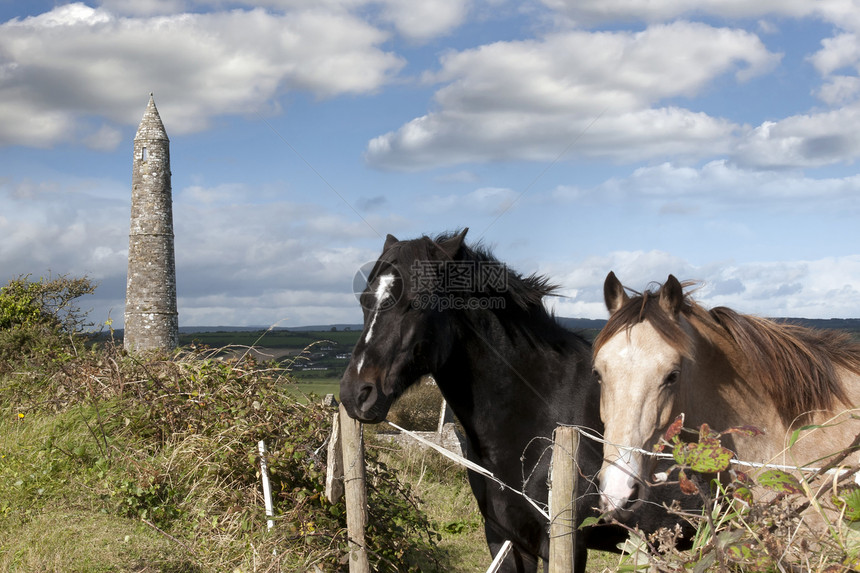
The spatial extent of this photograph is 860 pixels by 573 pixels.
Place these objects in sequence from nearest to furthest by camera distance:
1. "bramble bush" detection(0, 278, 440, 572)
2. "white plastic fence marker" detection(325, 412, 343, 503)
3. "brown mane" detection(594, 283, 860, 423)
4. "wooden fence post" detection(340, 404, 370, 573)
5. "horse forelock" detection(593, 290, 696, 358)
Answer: "horse forelock" detection(593, 290, 696, 358)
"brown mane" detection(594, 283, 860, 423)
"wooden fence post" detection(340, 404, 370, 573)
"white plastic fence marker" detection(325, 412, 343, 503)
"bramble bush" detection(0, 278, 440, 572)

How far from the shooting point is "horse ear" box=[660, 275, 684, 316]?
9.75 feet

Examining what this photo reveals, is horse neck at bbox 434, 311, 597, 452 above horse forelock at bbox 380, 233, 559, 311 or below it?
below

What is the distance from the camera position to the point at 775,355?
3.09 m

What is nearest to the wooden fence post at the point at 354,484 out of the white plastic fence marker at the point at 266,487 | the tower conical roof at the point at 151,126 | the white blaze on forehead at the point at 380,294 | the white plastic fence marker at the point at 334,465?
the white plastic fence marker at the point at 334,465

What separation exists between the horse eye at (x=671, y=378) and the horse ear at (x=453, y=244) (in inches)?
63.1

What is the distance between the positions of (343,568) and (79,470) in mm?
2741

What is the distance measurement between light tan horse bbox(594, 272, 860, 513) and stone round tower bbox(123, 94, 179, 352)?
44.7 ft

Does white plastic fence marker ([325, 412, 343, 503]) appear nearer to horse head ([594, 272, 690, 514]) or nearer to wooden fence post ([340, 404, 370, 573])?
wooden fence post ([340, 404, 370, 573])

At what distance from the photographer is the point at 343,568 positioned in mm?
4648

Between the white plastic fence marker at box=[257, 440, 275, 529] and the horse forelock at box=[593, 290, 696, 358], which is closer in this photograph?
the horse forelock at box=[593, 290, 696, 358]

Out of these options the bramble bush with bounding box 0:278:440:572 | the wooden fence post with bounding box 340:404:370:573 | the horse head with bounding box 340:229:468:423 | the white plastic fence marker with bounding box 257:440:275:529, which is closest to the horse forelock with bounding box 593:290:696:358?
the horse head with bounding box 340:229:468:423

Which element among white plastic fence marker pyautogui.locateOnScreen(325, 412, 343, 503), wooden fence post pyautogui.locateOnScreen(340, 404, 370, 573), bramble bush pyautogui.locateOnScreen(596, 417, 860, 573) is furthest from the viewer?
white plastic fence marker pyautogui.locateOnScreen(325, 412, 343, 503)

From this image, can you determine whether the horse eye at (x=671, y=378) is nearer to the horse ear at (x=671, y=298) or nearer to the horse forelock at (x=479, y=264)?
the horse ear at (x=671, y=298)

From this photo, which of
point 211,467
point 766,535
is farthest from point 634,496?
point 211,467
